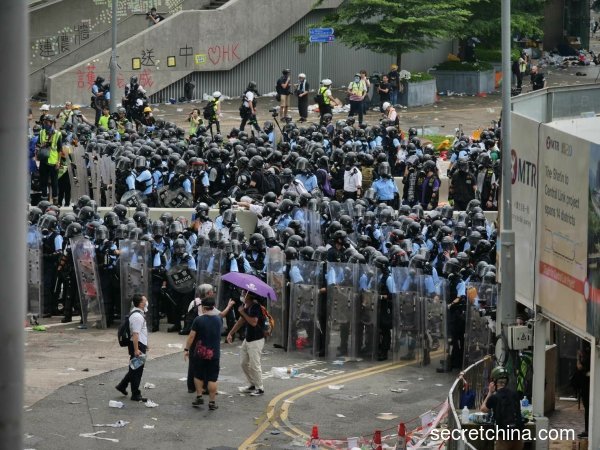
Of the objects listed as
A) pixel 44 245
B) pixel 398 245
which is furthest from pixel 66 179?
pixel 398 245

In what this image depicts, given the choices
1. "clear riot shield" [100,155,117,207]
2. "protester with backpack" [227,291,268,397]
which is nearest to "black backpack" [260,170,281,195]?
→ "clear riot shield" [100,155,117,207]

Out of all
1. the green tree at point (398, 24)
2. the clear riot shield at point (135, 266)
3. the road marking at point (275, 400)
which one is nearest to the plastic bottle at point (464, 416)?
the road marking at point (275, 400)

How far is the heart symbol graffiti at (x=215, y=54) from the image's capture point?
1692 inches

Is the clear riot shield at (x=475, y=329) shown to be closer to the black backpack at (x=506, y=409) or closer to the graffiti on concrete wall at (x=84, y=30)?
the black backpack at (x=506, y=409)

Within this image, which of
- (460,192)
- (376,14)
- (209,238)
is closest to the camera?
(209,238)

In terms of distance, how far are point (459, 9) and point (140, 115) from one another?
11.9m

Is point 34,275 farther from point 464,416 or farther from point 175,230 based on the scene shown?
point 464,416

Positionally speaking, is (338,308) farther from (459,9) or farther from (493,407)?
(459,9)

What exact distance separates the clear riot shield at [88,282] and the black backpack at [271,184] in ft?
17.0

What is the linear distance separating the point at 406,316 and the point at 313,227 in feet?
13.4

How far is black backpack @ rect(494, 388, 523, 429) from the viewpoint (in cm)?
Answer: 1306

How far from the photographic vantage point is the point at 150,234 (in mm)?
20625

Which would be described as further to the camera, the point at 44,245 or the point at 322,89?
the point at 322,89

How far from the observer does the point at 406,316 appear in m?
19.0
